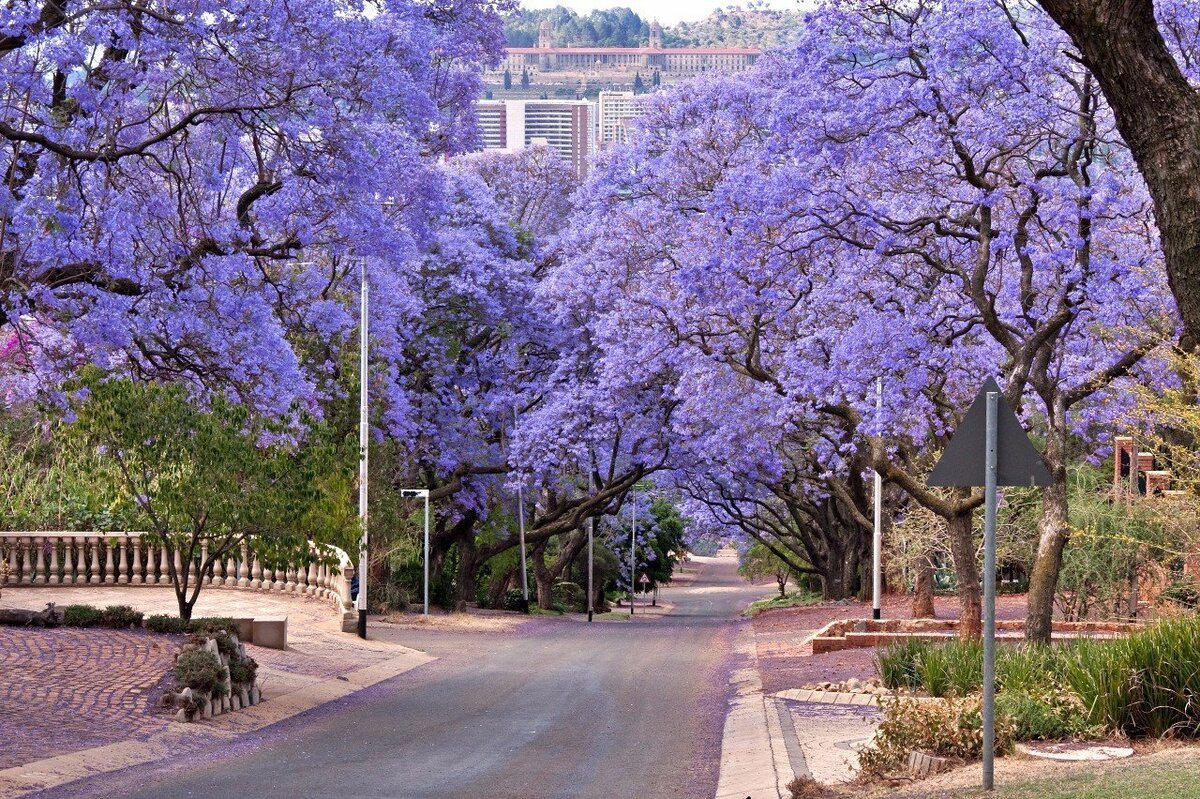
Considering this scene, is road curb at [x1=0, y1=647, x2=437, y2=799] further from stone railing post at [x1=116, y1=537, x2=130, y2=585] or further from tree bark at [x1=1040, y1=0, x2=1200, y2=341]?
Result: stone railing post at [x1=116, y1=537, x2=130, y2=585]

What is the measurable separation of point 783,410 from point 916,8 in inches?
326

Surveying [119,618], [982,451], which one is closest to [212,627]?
[119,618]

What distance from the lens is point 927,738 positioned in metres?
12.1

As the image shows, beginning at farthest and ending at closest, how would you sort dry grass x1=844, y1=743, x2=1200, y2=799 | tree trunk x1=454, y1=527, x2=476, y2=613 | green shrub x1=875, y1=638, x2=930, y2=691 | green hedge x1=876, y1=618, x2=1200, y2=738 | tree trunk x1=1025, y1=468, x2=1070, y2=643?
tree trunk x1=454, y1=527, x2=476, y2=613 → tree trunk x1=1025, y1=468, x2=1070, y2=643 → green shrub x1=875, y1=638, x2=930, y2=691 → green hedge x1=876, y1=618, x2=1200, y2=738 → dry grass x1=844, y1=743, x2=1200, y2=799

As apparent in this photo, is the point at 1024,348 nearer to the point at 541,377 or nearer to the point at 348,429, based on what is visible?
the point at 348,429

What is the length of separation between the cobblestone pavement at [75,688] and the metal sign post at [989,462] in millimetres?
7616

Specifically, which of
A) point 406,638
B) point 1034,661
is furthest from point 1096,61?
point 406,638

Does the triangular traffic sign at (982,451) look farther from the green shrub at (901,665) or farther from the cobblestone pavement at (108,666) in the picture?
the cobblestone pavement at (108,666)

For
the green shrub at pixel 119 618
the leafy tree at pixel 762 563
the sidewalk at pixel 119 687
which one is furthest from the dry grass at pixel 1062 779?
the leafy tree at pixel 762 563

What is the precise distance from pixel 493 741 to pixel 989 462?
6.74m

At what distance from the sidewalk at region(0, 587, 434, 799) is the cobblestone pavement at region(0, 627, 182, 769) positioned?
1 centimetres

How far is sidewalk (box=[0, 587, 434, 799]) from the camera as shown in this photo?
1320 cm

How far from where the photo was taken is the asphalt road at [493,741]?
39.6ft

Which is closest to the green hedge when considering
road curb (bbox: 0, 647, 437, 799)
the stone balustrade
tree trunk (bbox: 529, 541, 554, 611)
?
road curb (bbox: 0, 647, 437, 799)
